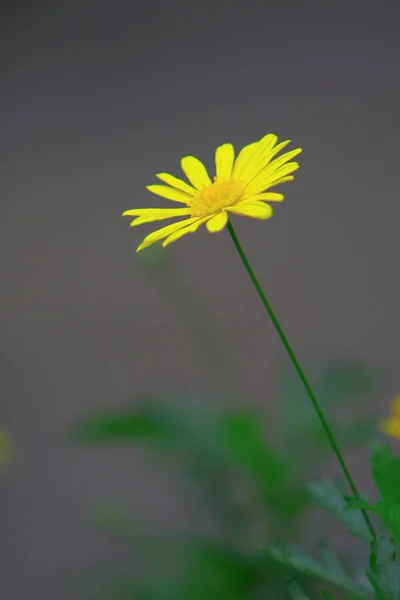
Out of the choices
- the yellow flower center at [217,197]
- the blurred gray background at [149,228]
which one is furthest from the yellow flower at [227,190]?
the blurred gray background at [149,228]

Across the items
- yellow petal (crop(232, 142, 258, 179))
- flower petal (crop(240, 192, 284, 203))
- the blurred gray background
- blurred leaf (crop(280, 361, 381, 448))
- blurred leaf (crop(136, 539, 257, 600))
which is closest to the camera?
flower petal (crop(240, 192, 284, 203))

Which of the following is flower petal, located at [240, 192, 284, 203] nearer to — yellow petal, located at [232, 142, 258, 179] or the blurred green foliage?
yellow petal, located at [232, 142, 258, 179]

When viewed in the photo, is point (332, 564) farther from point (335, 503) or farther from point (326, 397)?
point (326, 397)

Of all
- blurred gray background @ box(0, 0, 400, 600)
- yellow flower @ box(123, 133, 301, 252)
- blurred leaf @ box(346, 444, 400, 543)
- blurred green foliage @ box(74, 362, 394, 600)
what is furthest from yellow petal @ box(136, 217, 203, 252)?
blurred gray background @ box(0, 0, 400, 600)

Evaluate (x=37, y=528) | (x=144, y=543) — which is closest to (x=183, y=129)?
(x=37, y=528)

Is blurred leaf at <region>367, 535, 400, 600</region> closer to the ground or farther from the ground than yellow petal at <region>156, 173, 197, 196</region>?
closer to the ground

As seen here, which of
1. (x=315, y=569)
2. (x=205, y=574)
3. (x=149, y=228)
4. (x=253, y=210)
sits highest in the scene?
(x=149, y=228)

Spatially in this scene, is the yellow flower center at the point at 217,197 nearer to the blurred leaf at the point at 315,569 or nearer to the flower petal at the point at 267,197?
the flower petal at the point at 267,197

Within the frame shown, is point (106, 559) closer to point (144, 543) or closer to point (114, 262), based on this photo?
point (144, 543)

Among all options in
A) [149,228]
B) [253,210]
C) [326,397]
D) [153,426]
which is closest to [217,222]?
[253,210]
